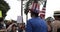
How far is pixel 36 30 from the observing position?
13.9 feet

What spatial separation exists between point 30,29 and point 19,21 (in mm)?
2700

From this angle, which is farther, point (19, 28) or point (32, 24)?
point (19, 28)

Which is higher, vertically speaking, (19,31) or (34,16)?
(34,16)

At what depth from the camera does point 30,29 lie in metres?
4.10

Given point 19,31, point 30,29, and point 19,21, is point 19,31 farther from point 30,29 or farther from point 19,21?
point 30,29

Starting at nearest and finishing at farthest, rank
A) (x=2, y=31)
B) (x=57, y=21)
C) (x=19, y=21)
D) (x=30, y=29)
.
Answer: (x=30, y=29)
(x=57, y=21)
(x=2, y=31)
(x=19, y=21)

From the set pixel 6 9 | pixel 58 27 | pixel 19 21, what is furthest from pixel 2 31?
pixel 6 9

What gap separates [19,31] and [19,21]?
1.28 ft

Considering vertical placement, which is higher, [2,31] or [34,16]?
[34,16]

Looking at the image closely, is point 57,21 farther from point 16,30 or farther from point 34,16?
point 16,30

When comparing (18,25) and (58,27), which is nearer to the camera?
(58,27)

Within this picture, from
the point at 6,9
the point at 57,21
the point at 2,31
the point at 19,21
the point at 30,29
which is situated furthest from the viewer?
the point at 6,9

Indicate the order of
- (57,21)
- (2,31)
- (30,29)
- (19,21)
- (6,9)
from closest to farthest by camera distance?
(30,29), (57,21), (2,31), (19,21), (6,9)

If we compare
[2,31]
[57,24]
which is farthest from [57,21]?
[2,31]
